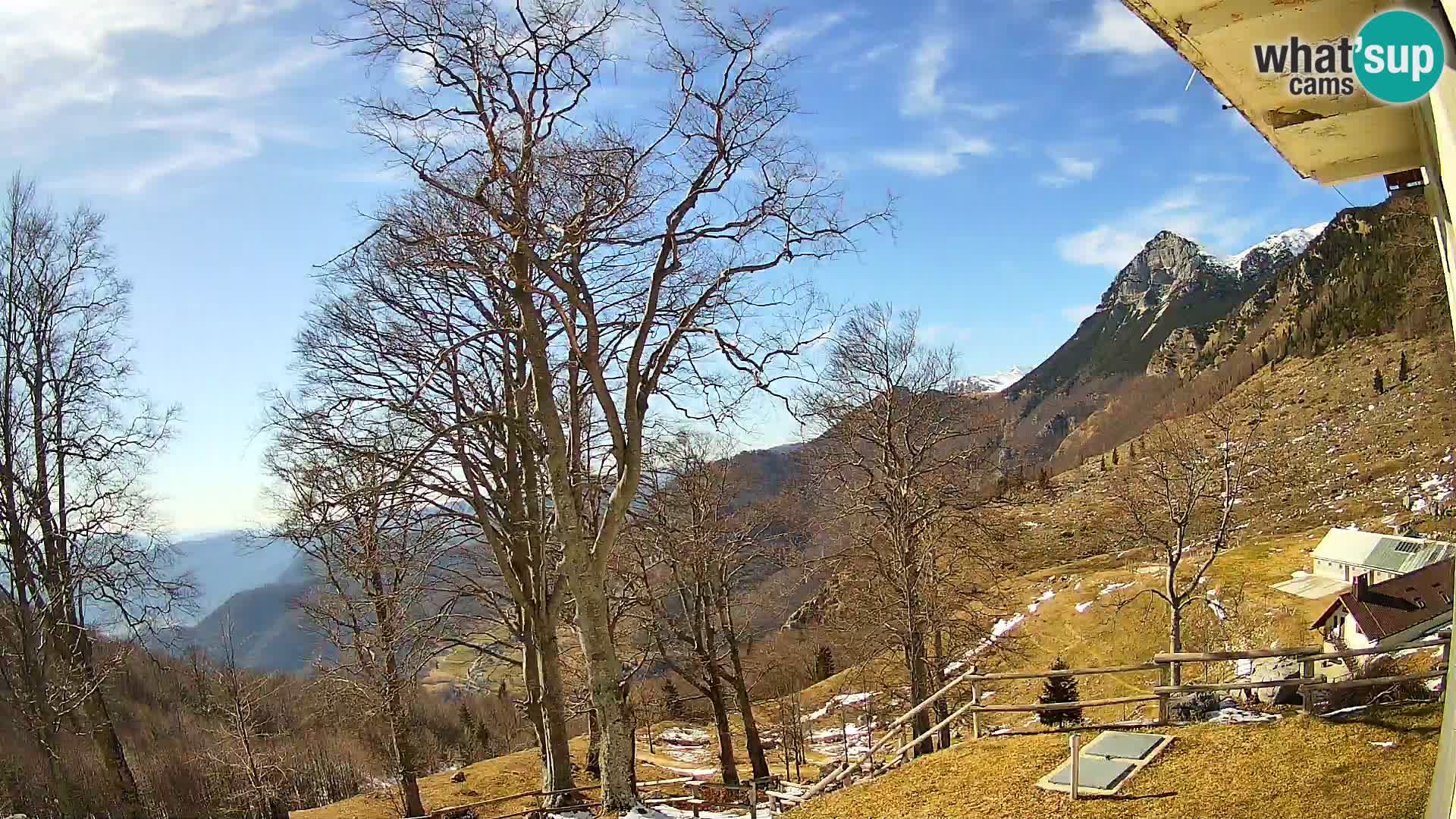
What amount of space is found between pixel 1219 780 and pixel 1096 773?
4.24 feet

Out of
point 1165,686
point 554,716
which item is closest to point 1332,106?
point 1165,686

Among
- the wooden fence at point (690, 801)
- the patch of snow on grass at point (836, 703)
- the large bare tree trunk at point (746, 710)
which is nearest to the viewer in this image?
the wooden fence at point (690, 801)

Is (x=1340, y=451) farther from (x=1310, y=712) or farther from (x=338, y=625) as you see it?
(x=338, y=625)

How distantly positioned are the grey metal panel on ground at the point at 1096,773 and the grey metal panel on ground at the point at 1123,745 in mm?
253

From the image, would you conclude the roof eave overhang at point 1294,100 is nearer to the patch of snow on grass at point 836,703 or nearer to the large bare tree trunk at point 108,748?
the large bare tree trunk at point 108,748

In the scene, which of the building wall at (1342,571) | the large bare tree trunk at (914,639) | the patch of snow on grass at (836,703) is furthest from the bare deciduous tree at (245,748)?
the building wall at (1342,571)

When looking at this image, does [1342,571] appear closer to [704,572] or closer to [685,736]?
[685,736]

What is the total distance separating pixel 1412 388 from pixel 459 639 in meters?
94.0

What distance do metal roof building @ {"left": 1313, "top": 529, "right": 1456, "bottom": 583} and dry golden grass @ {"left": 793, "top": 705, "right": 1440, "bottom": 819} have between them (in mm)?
30255

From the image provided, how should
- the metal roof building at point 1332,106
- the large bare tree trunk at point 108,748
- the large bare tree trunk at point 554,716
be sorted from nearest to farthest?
the metal roof building at point 1332,106 < the large bare tree trunk at point 108,748 < the large bare tree trunk at point 554,716

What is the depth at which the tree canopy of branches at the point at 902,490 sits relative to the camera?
66.0 ft

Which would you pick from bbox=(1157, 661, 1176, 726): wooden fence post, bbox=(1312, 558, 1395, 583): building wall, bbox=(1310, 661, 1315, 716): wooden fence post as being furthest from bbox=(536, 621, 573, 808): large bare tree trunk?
bbox=(1312, 558, 1395, 583): building wall

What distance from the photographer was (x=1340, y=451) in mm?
74188

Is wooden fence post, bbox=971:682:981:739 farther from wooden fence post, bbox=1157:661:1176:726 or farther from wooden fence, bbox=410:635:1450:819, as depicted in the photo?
wooden fence post, bbox=1157:661:1176:726
